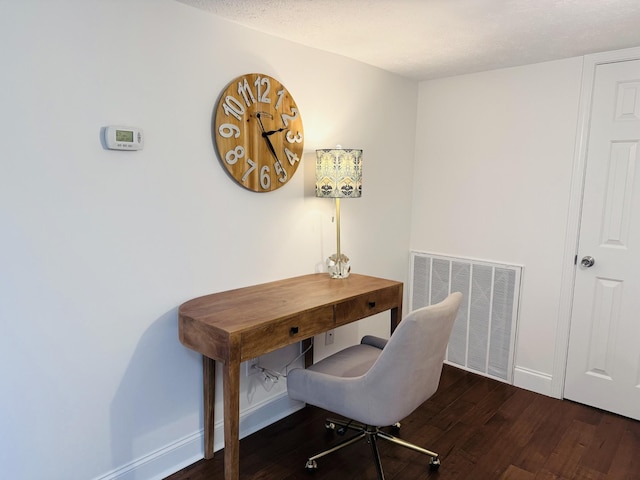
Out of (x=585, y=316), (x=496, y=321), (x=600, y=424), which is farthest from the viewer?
(x=496, y=321)

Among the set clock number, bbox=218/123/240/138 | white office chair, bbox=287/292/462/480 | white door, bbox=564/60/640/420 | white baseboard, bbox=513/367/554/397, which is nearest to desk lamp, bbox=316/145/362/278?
clock number, bbox=218/123/240/138

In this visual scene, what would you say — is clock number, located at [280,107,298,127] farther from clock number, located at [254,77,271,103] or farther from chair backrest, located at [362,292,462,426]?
chair backrest, located at [362,292,462,426]

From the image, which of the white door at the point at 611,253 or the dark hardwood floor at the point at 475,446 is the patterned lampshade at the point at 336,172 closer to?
the dark hardwood floor at the point at 475,446

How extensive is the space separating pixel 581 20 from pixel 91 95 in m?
2.20

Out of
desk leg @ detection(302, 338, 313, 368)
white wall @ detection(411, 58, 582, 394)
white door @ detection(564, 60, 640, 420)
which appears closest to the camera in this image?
white door @ detection(564, 60, 640, 420)

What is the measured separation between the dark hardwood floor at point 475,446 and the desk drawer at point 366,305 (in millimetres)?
705

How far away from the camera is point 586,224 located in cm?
272

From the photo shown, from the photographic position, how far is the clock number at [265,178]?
2.32 meters

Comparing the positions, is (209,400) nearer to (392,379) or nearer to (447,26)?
(392,379)

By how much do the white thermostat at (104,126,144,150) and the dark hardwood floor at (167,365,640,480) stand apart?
1.52 m

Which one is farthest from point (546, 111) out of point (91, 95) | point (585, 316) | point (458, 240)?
point (91, 95)

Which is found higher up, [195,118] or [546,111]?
[546,111]

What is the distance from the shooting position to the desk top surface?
5.97ft

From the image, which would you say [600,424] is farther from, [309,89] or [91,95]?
[91,95]
